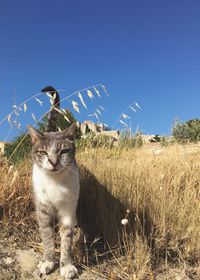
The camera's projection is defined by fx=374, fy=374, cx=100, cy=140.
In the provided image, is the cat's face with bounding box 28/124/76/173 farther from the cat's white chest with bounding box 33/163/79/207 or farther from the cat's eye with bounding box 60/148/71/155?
the cat's white chest with bounding box 33/163/79/207

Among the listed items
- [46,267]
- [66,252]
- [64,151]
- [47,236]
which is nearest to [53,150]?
[64,151]

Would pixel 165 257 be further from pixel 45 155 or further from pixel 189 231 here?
pixel 45 155

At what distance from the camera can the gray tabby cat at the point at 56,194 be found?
2.78 m

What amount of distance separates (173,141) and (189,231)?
96.2 inches

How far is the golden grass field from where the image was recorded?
3.02 metres

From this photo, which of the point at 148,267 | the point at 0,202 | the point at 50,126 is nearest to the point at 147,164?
the point at 50,126

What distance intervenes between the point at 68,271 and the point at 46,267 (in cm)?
18

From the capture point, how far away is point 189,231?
3.07m

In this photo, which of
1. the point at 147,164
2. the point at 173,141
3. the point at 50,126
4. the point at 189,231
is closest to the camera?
the point at 189,231

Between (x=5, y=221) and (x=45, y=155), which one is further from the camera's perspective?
(x=5, y=221)

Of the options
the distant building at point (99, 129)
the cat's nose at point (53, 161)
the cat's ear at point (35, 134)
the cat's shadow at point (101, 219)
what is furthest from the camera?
the distant building at point (99, 129)

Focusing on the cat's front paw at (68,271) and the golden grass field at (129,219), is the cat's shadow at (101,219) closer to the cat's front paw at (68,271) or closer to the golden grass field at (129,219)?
the golden grass field at (129,219)

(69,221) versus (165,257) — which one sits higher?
(69,221)

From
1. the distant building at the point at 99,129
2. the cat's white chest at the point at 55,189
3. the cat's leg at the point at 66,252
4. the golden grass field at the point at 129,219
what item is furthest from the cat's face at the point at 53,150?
the distant building at the point at 99,129
